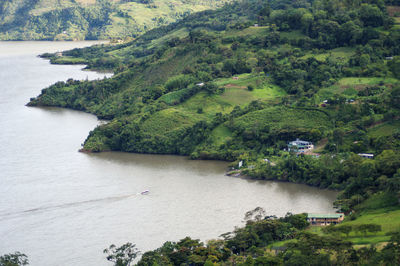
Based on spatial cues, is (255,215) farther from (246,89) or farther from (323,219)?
(246,89)

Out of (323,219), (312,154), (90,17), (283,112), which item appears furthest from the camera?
(90,17)

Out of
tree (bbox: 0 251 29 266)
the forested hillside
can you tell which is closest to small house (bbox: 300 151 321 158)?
tree (bbox: 0 251 29 266)

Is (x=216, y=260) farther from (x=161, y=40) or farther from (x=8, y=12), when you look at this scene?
(x=8, y=12)

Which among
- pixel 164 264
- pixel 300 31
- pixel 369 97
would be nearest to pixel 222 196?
pixel 164 264

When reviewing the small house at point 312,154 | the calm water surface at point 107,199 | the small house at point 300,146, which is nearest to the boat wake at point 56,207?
the calm water surface at point 107,199

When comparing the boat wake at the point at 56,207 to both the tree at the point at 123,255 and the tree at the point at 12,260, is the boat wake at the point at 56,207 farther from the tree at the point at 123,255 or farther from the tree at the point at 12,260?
the tree at the point at 123,255

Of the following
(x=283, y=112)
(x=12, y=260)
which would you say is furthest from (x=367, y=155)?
(x=12, y=260)
